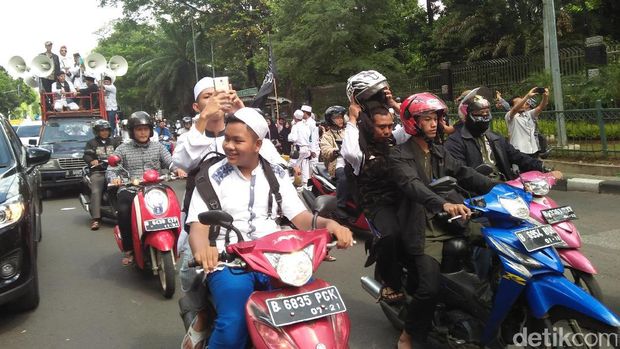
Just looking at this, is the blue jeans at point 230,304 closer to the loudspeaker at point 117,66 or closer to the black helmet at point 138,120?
the black helmet at point 138,120

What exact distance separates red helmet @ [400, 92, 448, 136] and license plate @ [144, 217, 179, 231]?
2.70 metres

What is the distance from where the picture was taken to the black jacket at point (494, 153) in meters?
4.46

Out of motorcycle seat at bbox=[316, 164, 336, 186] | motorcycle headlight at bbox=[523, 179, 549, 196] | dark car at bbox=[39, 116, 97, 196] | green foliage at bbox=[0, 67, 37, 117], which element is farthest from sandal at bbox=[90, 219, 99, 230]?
green foliage at bbox=[0, 67, 37, 117]

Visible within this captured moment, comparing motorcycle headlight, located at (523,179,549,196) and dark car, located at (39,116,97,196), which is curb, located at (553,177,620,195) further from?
dark car, located at (39,116,97,196)

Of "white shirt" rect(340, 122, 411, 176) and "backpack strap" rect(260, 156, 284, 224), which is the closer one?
"backpack strap" rect(260, 156, 284, 224)

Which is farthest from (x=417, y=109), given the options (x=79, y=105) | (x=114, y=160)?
(x=79, y=105)

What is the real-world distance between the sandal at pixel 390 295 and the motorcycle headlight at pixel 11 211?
285cm

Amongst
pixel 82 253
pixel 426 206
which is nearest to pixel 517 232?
pixel 426 206

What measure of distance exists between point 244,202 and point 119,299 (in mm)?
2982

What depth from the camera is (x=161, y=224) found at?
5.47m

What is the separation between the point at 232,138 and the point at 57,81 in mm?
13606

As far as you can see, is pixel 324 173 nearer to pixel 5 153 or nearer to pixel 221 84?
pixel 5 153

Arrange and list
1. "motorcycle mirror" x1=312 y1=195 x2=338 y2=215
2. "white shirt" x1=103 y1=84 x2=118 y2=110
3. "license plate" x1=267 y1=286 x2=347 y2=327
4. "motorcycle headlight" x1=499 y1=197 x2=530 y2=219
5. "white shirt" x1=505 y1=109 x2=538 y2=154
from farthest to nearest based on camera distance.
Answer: "white shirt" x1=103 y1=84 x2=118 y2=110 < "white shirt" x1=505 y1=109 x2=538 y2=154 < "motorcycle headlight" x1=499 y1=197 x2=530 y2=219 < "motorcycle mirror" x1=312 y1=195 x2=338 y2=215 < "license plate" x1=267 y1=286 x2=347 y2=327

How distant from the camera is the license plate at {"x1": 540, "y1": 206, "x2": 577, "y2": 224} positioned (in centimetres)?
366
